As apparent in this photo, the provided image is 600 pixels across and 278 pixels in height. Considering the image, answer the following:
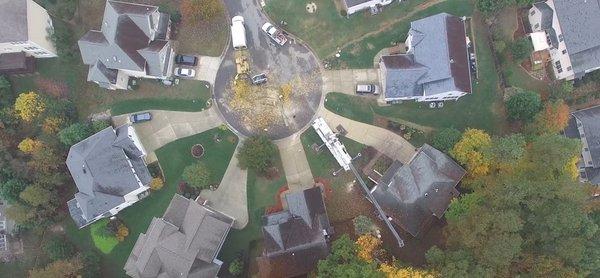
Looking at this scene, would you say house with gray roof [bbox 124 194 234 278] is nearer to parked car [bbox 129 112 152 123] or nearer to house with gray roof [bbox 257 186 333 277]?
house with gray roof [bbox 257 186 333 277]

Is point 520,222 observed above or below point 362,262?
above

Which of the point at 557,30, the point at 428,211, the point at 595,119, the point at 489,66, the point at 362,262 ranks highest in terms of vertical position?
the point at 557,30

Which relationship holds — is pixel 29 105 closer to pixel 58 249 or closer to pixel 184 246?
pixel 58 249

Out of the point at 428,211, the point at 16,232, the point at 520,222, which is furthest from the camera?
the point at 16,232

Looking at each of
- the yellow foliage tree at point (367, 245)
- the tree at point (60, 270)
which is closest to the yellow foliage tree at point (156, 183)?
the tree at point (60, 270)

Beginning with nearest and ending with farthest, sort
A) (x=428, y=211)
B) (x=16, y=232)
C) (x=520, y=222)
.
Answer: (x=520, y=222), (x=428, y=211), (x=16, y=232)

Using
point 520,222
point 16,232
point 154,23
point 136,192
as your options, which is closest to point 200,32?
point 154,23

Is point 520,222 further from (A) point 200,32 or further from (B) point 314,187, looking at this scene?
(A) point 200,32

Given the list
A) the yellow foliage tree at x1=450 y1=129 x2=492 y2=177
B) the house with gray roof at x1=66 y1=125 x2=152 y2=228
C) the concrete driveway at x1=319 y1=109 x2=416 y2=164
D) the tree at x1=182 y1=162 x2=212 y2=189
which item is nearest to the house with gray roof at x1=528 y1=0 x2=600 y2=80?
the yellow foliage tree at x1=450 y1=129 x2=492 y2=177
